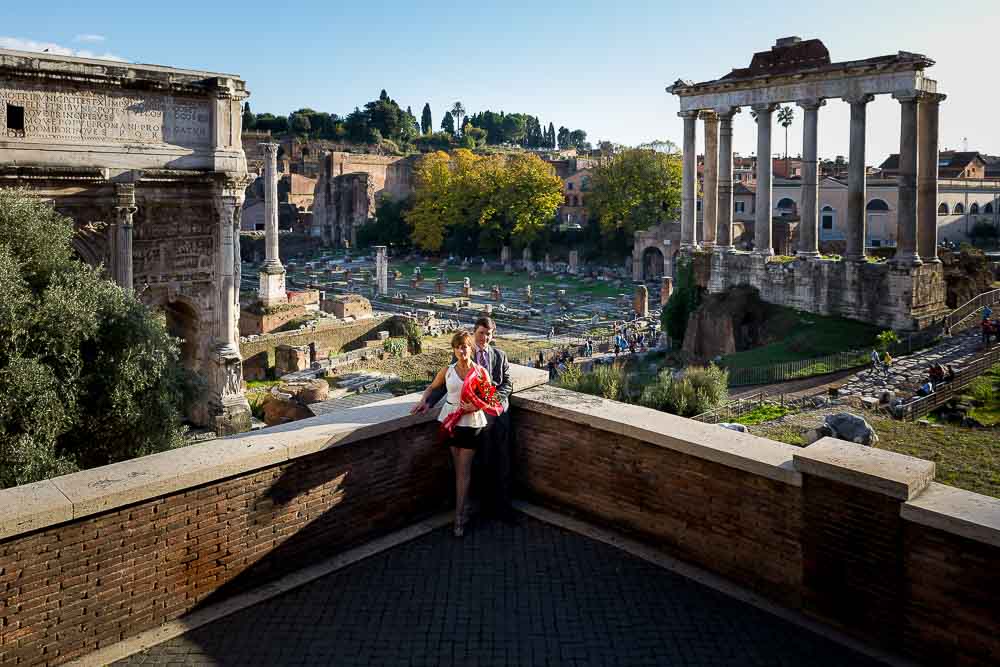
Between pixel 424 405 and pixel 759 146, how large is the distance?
860 inches

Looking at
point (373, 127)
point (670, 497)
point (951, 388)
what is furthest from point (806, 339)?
point (373, 127)

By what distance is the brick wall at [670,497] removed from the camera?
4402 millimetres

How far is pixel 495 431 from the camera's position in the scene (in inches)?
212

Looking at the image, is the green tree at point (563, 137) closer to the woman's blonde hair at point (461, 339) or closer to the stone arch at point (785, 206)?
the stone arch at point (785, 206)

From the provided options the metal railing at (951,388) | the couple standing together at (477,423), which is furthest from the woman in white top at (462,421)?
the metal railing at (951,388)

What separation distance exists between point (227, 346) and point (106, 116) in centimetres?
459

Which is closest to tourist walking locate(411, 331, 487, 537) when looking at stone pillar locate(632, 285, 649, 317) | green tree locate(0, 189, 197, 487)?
green tree locate(0, 189, 197, 487)

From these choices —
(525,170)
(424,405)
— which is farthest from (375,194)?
(424,405)

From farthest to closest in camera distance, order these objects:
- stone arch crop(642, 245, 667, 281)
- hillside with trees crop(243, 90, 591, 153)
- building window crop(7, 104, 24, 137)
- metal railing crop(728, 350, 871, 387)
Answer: hillside with trees crop(243, 90, 591, 153) < stone arch crop(642, 245, 667, 281) < metal railing crop(728, 350, 871, 387) < building window crop(7, 104, 24, 137)

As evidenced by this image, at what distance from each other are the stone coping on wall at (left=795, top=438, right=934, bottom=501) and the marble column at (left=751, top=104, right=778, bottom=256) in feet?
70.7

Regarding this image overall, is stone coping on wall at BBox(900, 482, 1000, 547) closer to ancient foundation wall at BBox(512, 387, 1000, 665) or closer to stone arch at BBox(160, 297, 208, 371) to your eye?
ancient foundation wall at BBox(512, 387, 1000, 665)

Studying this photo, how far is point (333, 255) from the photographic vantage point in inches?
2657

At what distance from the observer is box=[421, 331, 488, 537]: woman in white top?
16.6 ft

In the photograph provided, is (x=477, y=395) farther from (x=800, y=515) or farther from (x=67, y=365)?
(x=67, y=365)
